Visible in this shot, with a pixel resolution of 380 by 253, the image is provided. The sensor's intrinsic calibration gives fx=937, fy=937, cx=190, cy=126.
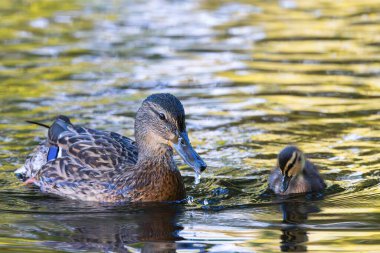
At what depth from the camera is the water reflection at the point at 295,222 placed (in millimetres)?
7052

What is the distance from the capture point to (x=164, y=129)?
8344mm

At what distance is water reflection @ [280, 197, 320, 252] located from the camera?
23.1ft

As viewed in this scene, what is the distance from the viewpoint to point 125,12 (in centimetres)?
2002

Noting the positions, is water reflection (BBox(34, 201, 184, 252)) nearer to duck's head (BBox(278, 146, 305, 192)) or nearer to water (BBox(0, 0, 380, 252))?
water (BBox(0, 0, 380, 252))

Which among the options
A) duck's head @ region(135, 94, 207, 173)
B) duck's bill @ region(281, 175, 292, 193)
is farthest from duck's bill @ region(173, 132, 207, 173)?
duck's bill @ region(281, 175, 292, 193)

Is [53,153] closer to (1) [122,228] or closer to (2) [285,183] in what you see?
(1) [122,228]

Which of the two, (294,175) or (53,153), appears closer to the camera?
(294,175)

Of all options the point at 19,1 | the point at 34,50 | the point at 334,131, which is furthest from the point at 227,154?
the point at 19,1

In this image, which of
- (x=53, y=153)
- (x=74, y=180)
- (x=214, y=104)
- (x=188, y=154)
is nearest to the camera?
(x=188, y=154)

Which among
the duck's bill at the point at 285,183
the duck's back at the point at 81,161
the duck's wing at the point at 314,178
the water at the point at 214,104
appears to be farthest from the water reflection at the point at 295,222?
the duck's back at the point at 81,161

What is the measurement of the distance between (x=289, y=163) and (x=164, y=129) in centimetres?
137

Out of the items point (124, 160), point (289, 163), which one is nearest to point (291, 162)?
point (289, 163)

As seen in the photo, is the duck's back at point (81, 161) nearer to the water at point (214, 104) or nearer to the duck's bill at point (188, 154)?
the water at point (214, 104)

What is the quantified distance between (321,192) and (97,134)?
2229 millimetres
